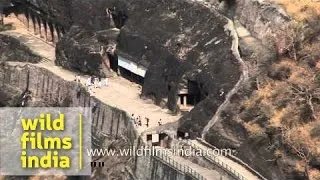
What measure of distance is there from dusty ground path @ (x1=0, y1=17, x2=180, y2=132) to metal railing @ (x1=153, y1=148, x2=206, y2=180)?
6.31 metres

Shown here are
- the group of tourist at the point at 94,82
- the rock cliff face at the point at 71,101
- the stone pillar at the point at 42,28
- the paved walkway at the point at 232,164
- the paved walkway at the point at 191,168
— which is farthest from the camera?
the stone pillar at the point at 42,28

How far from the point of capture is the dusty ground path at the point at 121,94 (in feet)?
197

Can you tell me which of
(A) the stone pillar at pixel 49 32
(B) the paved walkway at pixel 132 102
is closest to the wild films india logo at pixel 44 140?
(B) the paved walkway at pixel 132 102

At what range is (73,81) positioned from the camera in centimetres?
6844

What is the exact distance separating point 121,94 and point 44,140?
29.3ft

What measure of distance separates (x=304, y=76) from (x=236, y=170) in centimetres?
869

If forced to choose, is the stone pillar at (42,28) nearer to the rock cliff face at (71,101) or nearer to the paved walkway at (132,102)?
the paved walkway at (132,102)

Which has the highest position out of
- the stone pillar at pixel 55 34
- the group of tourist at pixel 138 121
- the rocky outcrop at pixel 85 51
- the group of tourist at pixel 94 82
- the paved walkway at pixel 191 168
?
the stone pillar at pixel 55 34

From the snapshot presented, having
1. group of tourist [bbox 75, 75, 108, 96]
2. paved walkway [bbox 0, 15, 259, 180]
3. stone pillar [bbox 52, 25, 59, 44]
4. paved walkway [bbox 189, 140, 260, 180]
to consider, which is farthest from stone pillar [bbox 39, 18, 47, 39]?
paved walkway [bbox 189, 140, 260, 180]

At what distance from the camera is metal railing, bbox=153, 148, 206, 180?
46909 mm

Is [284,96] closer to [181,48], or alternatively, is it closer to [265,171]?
[265,171]

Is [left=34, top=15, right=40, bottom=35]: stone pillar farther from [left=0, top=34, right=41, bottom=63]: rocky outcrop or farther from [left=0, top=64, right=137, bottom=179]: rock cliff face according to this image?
[left=0, top=64, right=137, bottom=179]: rock cliff face

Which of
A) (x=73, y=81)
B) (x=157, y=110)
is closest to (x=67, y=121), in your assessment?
(x=73, y=81)

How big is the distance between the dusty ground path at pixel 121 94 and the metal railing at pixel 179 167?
6312 millimetres
